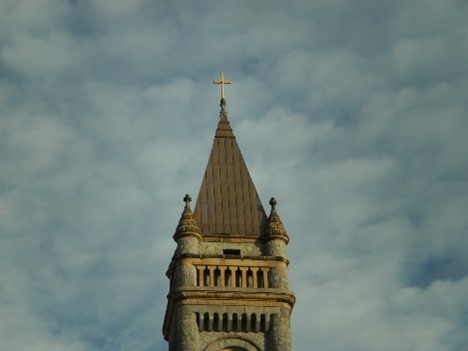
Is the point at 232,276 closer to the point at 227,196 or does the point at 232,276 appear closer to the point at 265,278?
the point at 265,278

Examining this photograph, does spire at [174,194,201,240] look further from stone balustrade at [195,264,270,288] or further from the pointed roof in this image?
stone balustrade at [195,264,270,288]

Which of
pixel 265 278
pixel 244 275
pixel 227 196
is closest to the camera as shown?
pixel 244 275

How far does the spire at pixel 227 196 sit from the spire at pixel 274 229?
0.52 m

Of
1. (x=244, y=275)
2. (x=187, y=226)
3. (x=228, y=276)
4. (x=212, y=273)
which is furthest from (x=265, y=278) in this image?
(x=187, y=226)

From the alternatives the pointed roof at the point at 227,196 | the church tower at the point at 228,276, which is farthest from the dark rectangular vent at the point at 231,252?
the pointed roof at the point at 227,196

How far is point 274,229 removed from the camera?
2271 inches

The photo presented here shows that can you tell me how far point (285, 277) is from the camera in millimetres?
56344

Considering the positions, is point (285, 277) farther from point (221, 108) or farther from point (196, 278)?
point (221, 108)

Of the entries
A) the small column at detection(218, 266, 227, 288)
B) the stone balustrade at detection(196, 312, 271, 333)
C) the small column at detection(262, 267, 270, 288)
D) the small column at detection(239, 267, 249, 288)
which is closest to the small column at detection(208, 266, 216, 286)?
the small column at detection(218, 266, 227, 288)

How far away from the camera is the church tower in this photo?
54.1 metres

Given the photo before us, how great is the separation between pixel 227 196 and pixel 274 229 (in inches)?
146

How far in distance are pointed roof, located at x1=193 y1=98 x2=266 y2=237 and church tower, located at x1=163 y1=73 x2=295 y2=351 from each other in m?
0.05

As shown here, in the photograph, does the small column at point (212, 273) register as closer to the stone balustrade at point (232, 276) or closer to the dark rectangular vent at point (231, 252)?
the stone balustrade at point (232, 276)

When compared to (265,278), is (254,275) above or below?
above
